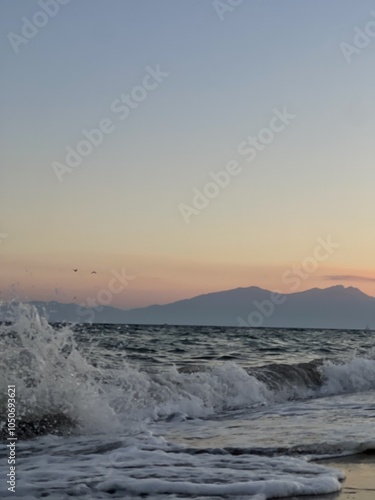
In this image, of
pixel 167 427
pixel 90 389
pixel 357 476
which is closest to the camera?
pixel 357 476

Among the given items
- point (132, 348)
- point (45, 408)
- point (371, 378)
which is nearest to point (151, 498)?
point (45, 408)

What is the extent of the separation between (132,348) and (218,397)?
491 inches

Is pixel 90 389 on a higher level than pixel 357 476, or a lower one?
higher

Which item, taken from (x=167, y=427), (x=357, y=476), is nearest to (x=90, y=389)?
(x=167, y=427)

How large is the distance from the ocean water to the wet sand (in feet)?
0.47

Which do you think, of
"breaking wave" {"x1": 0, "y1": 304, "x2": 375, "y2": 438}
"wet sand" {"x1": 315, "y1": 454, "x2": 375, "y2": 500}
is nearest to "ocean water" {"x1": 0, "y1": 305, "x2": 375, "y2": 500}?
"breaking wave" {"x1": 0, "y1": 304, "x2": 375, "y2": 438}

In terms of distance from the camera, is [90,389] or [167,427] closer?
[167,427]

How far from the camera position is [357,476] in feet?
23.6

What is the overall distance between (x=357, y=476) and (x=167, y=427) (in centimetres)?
410

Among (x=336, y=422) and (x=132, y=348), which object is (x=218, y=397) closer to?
(x=336, y=422)

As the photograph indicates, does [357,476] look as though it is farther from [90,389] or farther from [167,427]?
[90,389]

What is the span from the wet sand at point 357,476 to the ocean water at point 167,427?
→ 14cm

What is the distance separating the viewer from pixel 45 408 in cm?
1039

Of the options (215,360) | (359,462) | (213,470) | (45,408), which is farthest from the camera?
(215,360)
